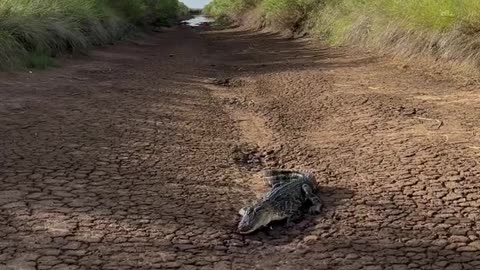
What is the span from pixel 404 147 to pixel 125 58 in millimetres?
11400

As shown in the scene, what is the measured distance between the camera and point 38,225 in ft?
12.0

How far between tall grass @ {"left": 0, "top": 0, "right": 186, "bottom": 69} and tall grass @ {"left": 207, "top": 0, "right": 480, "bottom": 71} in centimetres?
693

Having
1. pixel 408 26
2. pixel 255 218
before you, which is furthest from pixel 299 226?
pixel 408 26

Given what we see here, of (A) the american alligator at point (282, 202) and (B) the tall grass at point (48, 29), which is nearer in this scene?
(A) the american alligator at point (282, 202)

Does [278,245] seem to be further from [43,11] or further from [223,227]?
[43,11]

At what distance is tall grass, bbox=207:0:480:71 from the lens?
9.30 meters

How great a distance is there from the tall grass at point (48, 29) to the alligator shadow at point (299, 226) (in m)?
7.23

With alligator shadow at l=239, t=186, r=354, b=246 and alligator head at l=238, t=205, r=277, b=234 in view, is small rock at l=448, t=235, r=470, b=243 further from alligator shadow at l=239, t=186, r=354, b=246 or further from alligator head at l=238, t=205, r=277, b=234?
alligator head at l=238, t=205, r=277, b=234

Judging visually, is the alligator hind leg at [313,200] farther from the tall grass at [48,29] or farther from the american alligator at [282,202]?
the tall grass at [48,29]

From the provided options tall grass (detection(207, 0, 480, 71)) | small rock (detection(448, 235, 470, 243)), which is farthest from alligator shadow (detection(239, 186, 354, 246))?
tall grass (detection(207, 0, 480, 71))

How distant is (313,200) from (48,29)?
34.6ft

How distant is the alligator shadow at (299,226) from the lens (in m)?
3.63

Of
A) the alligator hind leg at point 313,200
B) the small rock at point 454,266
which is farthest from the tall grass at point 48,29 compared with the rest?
the small rock at point 454,266

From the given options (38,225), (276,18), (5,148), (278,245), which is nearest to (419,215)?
(278,245)
